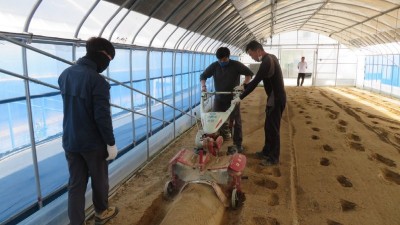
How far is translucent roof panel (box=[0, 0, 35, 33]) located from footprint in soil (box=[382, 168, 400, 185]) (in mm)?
5092

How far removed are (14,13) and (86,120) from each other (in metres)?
1.95

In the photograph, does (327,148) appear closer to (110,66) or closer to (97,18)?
(97,18)

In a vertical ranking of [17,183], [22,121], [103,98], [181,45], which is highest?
[181,45]

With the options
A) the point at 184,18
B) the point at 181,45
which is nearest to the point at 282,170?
the point at 184,18

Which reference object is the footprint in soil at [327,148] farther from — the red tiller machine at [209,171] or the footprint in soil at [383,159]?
the red tiller machine at [209,171]

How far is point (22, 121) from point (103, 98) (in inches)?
182

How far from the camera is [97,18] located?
480 cm

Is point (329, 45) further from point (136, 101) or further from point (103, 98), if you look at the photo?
point (103, 98)

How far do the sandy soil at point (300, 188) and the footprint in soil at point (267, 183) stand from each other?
13mm

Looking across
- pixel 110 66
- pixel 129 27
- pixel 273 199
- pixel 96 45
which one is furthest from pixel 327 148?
pixel 110 66

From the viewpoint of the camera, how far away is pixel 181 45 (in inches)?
347

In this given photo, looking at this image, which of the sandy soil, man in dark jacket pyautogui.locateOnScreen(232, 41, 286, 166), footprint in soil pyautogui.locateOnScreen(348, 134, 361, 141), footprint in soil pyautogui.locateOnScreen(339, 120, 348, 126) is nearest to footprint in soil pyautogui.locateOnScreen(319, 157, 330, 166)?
the sandy soil

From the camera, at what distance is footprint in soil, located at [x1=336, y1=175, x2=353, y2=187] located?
4301mm

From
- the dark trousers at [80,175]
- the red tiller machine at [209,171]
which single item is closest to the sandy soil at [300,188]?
the red tiller machine at [209,171]
